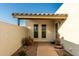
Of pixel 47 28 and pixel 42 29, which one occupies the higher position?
pixel 47 28

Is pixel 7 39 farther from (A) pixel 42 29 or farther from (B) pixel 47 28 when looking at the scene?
(B) pixel 47 28

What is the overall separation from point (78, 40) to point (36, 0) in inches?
111

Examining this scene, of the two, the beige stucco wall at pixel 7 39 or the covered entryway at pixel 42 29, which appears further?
the covered entryway at pixel 42 29

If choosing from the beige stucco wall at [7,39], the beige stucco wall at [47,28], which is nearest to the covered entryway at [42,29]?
the beige stucco wall at [47,28]

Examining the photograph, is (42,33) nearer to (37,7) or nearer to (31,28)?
(31,28)

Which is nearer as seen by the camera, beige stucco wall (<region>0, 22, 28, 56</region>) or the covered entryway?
beige stucco wall (<region>0, 22, 28, 56</region>)

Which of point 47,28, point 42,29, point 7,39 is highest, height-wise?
point 47,28

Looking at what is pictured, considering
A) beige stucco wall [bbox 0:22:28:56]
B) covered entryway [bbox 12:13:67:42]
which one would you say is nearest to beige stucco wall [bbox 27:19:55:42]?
covered entryway [bbox 12:13:67:42]

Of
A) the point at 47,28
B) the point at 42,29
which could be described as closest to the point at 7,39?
the point at 42,29

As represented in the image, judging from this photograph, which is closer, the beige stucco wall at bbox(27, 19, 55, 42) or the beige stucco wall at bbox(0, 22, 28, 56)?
the beige stucco wall at bbox(0, 22, 28, 56)

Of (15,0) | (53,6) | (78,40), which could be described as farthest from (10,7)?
(78,40)

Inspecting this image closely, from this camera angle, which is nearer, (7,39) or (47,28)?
(7,39)

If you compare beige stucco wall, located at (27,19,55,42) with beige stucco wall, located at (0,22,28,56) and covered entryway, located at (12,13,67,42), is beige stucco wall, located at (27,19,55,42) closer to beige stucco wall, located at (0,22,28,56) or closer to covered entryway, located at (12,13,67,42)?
covered entryway, located at (12,13,67,42)

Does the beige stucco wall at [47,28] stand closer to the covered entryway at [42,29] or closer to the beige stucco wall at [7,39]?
the covered entryway at [42,29]
